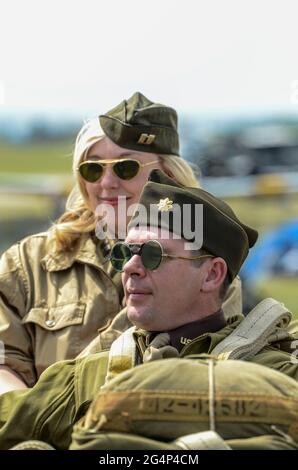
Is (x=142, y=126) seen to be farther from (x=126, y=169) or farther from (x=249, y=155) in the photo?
(x=249, y=155)

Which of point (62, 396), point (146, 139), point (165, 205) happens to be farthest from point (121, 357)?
point (146, 139)

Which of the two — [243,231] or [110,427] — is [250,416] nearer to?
[110,427]

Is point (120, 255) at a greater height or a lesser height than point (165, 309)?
greater

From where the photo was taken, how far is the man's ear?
3.90m

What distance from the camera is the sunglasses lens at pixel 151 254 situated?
3803mm

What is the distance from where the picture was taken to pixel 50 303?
4895mm

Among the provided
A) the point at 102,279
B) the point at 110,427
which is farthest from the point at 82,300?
the point at 110,427

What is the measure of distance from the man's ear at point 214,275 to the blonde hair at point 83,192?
1116 millimetres

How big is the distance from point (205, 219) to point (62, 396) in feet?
2.47

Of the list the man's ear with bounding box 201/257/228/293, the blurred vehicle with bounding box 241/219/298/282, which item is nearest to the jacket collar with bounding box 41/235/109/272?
the man's ear with bounding box 201/257/228/293

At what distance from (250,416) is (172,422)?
0.20 meters

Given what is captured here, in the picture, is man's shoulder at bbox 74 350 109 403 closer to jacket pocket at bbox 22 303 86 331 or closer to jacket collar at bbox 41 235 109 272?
jacket pocket at bbox 22 303 86 331

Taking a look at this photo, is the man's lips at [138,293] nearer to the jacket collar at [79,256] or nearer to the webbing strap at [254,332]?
the webbing strap at [254,332]

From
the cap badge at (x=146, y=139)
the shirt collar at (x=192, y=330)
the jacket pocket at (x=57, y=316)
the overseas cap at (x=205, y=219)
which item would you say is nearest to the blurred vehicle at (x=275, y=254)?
the cap badge at (x=146, y=139)
